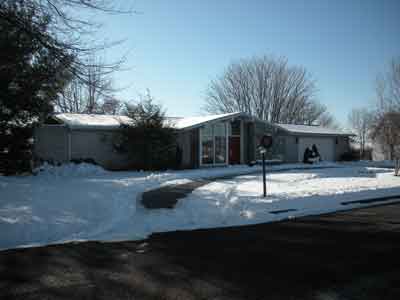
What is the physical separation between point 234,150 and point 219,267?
19.5m

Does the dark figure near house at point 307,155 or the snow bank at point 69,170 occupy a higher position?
the dark figure near house at point 307,155

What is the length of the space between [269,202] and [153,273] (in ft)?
18.8

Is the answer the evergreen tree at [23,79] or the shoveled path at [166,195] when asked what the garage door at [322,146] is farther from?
the evergreen tree at [23,79]

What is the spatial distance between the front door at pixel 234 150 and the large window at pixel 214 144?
2.41 ft

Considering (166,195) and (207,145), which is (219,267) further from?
(207,145)

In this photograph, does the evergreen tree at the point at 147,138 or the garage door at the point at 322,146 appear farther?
the garage door at the point at 322,146

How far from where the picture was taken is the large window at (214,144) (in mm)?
22153

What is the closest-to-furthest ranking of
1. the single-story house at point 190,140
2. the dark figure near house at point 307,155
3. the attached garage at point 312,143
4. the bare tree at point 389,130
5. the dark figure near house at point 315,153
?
the single-story house at point 190,140, the bare tree at point 389,130, the dark figure near house at point 315,153, the dark figure near house at point 307,155, the attached garage at point 312,143

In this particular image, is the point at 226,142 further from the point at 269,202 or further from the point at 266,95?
the point at 266,95

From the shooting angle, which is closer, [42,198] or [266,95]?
[42,198]

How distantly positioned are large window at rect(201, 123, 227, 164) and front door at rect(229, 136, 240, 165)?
73 cm

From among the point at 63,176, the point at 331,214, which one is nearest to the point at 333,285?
the point at 331,214

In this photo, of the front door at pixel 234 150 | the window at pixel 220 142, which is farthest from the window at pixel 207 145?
Answer: the front door at pixel 234 150

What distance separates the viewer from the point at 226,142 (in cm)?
2319
